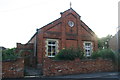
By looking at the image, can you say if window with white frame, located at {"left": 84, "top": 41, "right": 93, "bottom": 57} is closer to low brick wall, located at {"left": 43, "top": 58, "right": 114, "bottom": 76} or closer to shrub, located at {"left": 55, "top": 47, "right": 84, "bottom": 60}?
low brick wall, located at {"left": 43, "top": 58, "right": 114, "bottom": 76}

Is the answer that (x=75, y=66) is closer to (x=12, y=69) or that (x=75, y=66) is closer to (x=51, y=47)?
(x=12, y=69)

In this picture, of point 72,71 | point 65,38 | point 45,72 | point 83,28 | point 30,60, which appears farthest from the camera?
point 83,28

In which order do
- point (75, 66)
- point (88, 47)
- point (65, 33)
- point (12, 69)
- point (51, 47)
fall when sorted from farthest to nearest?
point (88, 47)
point (65, 33)
point (51, 47)
point (75, 66)
point (12, 69)

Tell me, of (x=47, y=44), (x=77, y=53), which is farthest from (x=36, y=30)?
(x=77, y=53)

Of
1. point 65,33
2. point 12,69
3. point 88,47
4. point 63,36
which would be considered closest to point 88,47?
point 88,47

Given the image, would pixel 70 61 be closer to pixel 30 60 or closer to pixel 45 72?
pixel 45 72

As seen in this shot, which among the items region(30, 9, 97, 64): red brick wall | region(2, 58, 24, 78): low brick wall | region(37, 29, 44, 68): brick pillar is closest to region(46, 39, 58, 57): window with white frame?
region(30, 9, 97, 64): red brick wall

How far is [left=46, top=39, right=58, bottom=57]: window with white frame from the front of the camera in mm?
21964

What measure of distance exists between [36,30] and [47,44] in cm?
245

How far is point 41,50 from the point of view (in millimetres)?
21266

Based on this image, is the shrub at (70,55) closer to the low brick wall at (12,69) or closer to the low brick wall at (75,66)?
the low brick wall at (75,66)

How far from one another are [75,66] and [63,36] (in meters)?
8.15

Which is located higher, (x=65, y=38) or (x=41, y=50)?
(x=65, y=38)

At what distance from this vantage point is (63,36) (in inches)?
912
